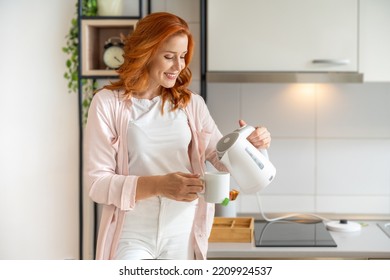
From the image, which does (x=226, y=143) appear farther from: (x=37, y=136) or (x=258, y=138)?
(x=37, y=136)

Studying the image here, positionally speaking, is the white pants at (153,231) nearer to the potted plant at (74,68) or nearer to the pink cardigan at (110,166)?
the pink cardigan at (110,166)

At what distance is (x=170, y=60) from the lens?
1615 millimetres

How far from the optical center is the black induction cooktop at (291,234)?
6.38 ft

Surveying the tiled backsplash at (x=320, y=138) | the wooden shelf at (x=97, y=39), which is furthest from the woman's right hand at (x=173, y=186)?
the tiled backsplash at (x=320, y=138)

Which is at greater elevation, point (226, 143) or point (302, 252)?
point (226, 143)

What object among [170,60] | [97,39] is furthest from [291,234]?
[97,39]

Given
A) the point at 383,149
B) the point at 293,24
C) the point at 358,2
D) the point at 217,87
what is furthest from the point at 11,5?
the point at 383,149

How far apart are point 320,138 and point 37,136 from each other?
1.10 meters

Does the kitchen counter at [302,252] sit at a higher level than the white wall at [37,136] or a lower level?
lower

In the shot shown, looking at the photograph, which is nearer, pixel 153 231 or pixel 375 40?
pixel 153 231

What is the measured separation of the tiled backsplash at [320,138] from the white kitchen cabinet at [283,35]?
0.30 meters

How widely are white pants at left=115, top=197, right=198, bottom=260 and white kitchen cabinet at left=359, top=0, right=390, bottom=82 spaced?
0.85 meters

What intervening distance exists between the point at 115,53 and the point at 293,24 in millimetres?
639
